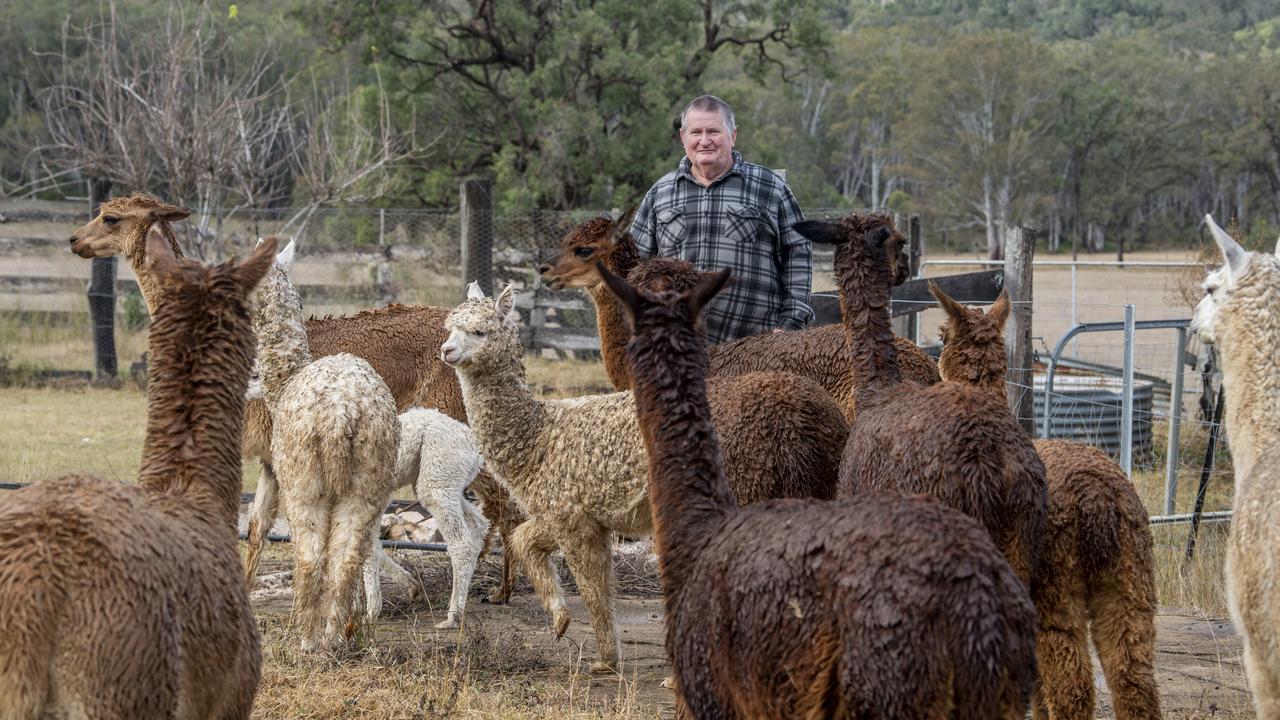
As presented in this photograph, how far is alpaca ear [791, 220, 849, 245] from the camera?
545 cm

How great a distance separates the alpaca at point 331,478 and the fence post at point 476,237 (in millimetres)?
7126

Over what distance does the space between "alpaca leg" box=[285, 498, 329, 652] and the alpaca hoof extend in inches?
46.6

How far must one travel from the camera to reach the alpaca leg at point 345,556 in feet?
19.7

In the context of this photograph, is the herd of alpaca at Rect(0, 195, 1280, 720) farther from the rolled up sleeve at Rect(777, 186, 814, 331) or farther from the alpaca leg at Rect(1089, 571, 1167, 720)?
the rolled up sleeve at Rect(777, 186, 814, 331)

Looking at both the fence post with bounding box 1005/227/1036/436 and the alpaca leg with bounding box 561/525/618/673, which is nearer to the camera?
the alpaca leg with bounding box 561/525/618/673

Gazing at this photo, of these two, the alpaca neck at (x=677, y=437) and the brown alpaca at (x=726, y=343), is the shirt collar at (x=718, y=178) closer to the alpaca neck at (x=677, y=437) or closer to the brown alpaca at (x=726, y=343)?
the brown alpaca at (x=726, y=343)

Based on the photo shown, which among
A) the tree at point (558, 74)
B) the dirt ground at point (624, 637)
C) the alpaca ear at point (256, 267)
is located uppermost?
the tree at point (558, 74)

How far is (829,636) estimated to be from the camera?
3.12m

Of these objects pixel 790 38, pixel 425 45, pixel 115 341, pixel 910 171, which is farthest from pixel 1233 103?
pixel 115 341

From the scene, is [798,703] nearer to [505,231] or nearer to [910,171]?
[505,231]

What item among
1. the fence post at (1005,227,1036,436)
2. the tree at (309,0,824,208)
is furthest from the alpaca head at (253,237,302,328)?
the tree at (309,0,824,208)

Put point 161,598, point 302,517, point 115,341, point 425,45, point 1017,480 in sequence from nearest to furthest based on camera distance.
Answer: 1. point 161,598
2. point 1017,480
3. point 302,517
4. point 115,341
5. point 425,45

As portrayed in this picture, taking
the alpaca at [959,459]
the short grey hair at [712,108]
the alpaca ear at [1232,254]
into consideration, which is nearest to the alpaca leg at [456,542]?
the short grey hair at [712,108]

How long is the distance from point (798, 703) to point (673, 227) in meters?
4.38
